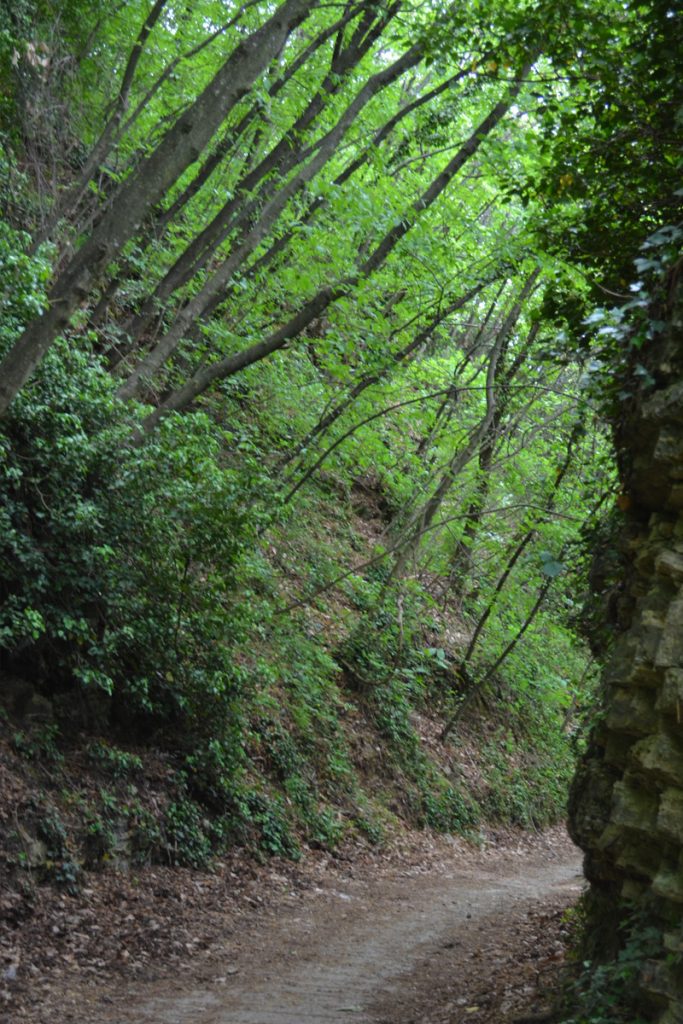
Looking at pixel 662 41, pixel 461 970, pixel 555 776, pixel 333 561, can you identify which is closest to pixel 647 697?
pixel 461 970

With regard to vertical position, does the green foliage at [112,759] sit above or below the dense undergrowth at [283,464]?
below

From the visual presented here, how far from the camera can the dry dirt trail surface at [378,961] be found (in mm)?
6762

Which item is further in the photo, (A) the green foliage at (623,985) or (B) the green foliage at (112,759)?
(B) the green foliage at (112,759)

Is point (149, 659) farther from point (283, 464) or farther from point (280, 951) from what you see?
point (283, 464)

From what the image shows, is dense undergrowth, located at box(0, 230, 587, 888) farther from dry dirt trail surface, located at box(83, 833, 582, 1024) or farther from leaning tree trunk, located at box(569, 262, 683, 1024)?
leaning tree trunk, located at box(569, 262, 683, 1024)

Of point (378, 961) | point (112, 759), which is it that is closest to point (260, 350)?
point (112, 759)

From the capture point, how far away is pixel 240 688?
37.3 ft

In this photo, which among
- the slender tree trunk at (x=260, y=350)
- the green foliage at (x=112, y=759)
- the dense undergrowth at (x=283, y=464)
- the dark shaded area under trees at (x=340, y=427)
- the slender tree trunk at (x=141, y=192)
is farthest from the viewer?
the slender tree trunk at (x=260, y=350)

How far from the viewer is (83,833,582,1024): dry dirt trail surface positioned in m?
6.76

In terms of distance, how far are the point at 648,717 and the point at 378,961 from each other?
422cm

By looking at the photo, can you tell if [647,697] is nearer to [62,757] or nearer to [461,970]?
[461,970]

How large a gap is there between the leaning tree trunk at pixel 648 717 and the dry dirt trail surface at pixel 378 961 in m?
1.27

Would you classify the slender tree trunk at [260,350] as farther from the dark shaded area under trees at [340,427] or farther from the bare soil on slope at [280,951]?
the bare soil on slope at [280,951]

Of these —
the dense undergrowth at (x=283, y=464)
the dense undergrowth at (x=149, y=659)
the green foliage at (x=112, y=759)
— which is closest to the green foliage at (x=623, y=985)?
the dense undergrowth at (x=283, y=464)
